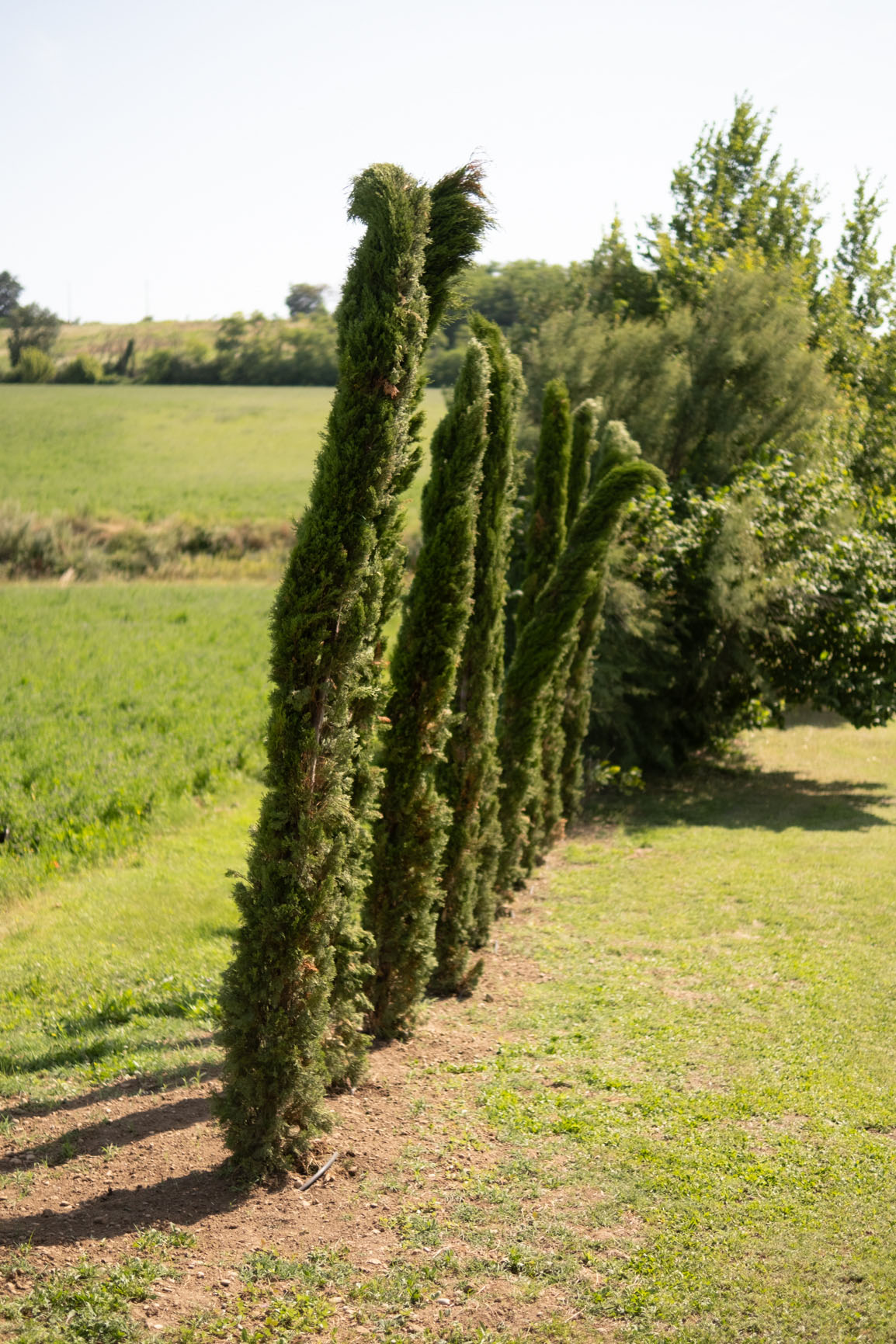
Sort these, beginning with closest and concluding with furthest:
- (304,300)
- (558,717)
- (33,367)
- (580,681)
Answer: (558,717)
(580,681)
(33,367)
(304,300)

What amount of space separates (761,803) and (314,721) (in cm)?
1218

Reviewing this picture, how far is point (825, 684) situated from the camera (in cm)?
1628

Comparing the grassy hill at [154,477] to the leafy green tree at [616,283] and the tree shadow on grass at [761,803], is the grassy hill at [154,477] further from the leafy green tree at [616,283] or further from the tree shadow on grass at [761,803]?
the tree shadow on grass at [761,803]

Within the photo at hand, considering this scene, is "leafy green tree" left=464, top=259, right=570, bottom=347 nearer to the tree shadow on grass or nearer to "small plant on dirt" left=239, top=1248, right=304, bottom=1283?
"small plant on dirt" left=239, top=1248, right=304, bottom=1283

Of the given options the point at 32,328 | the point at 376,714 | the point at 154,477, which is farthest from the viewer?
the point at 32,328

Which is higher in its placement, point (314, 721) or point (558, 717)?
point (314, 721)

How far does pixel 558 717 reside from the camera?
38.1ft

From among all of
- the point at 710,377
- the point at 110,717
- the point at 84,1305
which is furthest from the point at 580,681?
the point at 710,377

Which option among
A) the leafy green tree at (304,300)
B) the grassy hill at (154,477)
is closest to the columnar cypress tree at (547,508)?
the grassy hill at (154,477)

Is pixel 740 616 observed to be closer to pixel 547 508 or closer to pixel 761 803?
pixel 761 803

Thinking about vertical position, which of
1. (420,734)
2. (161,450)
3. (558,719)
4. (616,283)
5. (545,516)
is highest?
(616,283)

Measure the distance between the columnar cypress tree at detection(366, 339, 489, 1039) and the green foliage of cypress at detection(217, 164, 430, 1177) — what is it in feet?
5.35

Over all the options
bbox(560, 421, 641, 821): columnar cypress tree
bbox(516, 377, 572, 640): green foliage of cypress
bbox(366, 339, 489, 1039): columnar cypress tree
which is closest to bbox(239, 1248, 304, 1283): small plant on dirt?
bbox(366, 339, 489, 1039): columnar cypress tree

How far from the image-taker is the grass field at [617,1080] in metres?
4.09
